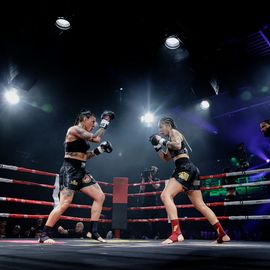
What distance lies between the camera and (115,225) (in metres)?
5.62

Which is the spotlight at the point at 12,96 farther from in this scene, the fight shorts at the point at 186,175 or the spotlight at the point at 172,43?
the fight shorts at the point at 186,175

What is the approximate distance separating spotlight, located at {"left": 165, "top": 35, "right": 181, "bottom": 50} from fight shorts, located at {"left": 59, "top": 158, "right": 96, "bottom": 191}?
3325 millimetres

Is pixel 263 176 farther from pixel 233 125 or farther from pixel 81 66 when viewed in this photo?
pixel 81 66

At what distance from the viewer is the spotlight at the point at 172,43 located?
5891 millimetres

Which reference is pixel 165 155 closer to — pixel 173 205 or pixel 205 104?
pixel 173 205

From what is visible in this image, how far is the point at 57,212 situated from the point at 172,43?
13.4 feet

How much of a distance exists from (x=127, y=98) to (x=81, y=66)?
2.30 metres

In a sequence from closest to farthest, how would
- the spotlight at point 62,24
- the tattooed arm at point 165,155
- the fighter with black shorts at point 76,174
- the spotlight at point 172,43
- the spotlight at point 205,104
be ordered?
the fighter with black shorts at point 76,174
the tattooed arm at point 165,155
the spotlight at point 62,24
the spotlight at point 172,43
the spotlight at point 205,104

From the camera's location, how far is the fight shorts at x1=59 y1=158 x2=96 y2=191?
365 cm

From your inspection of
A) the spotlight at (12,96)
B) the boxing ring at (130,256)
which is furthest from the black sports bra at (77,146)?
the spotlight at (12,96)

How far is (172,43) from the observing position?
19.9 feet

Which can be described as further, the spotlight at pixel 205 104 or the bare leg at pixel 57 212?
the spotlight at pixel 205 104

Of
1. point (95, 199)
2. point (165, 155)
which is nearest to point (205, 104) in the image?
point (165, 155)

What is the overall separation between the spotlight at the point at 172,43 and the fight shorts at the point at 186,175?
2954 millimetres
